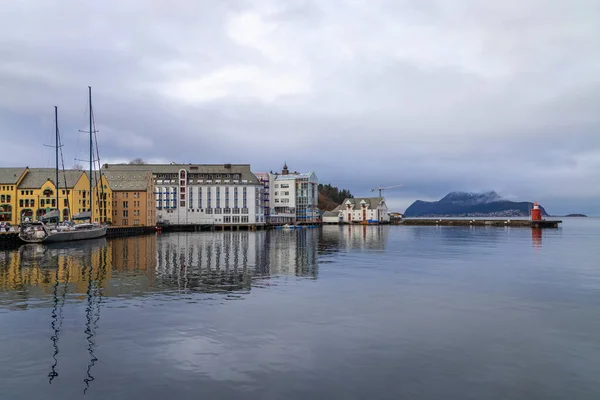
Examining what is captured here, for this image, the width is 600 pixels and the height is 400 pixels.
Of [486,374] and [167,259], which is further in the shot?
[167,259]

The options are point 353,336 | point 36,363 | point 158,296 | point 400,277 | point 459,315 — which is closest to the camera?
point 36,363

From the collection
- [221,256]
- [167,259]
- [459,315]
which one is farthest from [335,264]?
[459,315]

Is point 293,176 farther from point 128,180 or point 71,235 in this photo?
point 71,235

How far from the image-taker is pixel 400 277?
123 feet

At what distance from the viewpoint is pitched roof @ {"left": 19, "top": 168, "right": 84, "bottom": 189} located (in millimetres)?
119438

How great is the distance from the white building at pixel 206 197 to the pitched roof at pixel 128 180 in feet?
43.9

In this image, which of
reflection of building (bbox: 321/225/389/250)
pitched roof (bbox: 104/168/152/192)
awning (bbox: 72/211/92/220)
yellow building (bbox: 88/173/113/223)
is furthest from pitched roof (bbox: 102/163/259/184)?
awning (bbox: 72/211/92/220)

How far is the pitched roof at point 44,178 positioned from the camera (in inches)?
4702

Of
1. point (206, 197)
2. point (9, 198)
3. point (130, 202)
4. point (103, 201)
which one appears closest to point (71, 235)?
point (103, 201)

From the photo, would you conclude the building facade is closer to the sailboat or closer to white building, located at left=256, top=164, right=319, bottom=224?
the sailboat

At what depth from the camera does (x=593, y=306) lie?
26.2m

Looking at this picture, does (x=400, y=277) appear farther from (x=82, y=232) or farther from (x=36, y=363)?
(x=82, y=232)

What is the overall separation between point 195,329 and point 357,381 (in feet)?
29.8

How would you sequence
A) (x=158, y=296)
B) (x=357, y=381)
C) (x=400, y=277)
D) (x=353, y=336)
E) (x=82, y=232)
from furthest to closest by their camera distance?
(x=82, y=232)
(x=400, y=277)
(x=158, y=296)
(x=353, y=336)
(x=357, y=381)
